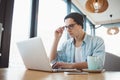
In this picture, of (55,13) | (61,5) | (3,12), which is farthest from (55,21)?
(3,12)

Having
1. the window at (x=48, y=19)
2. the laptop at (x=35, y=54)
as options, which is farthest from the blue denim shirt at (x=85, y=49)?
the window at (x=48, y=19)

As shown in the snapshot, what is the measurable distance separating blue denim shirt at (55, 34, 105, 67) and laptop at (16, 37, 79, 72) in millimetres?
510

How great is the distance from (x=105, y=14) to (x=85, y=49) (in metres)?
4.50

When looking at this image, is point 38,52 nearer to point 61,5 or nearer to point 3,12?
point 3,12

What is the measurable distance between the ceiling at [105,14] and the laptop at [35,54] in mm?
3793

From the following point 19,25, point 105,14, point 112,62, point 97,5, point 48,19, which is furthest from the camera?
point 105,14

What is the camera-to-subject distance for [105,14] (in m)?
5.85

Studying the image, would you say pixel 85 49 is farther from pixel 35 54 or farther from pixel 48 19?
pixel 48 19

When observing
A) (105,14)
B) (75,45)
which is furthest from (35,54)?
(105,14)

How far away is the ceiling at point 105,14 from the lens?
4944mm

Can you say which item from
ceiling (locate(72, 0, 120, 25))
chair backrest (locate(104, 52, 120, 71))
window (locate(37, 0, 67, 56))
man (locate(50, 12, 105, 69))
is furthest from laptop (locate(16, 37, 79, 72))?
ceiling (locate(72, 0, 120, 25))

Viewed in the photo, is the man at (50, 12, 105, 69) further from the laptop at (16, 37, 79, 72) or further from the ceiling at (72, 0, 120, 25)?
the ceiling at (72, 0, 120, 25)

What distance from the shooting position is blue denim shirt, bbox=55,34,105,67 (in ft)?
5.06

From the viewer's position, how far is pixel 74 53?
172cm
